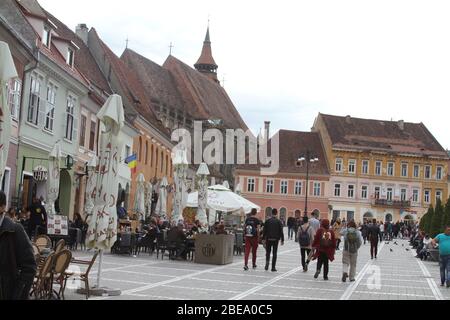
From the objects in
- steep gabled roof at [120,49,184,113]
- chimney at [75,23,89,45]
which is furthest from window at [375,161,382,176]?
chimney at [75,23,89,45]

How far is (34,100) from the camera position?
27.4 m

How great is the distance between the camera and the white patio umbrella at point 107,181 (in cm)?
1456

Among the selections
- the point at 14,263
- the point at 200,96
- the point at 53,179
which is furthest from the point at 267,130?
the point at 14,263

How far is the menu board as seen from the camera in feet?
73.8

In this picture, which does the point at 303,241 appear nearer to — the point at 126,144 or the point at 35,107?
the point at 35,107

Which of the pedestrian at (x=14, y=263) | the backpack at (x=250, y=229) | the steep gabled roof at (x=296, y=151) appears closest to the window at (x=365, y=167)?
the steep gabled roof at (x=296, y=151)

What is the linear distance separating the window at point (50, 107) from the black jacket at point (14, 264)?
73.4ft

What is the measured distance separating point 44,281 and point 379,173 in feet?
261

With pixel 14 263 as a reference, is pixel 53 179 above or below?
above

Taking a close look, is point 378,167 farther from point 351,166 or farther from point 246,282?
point 246,282

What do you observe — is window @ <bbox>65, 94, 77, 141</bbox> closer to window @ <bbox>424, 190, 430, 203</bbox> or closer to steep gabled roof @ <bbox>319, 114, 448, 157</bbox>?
steep gabled roof @ <bbox>319, 114, 448, 157</bbox>

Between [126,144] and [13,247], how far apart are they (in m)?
36.4

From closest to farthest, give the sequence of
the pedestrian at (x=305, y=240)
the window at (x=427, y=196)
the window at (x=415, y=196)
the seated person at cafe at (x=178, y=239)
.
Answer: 1. the pedestrian at (x=305, y=240)
2. the seated person at cafe at (x=178, y=239)
3. the window at (x=415, y=196)
4. the window at (x=427, y=196)

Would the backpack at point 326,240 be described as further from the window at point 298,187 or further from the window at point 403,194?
the window at point 403,194
